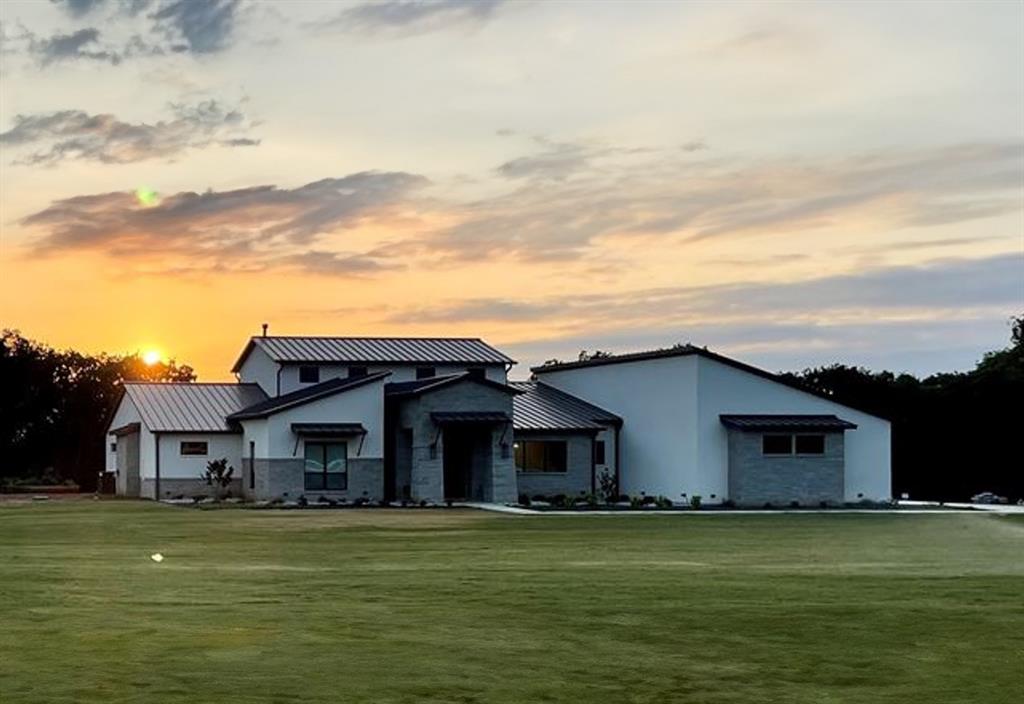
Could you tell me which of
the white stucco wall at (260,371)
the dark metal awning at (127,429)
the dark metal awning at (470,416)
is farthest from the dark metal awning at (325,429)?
the dark metal awning at (127,429)

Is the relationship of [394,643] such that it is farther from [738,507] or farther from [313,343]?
[313,343]

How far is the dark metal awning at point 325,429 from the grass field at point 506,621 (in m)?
26.1

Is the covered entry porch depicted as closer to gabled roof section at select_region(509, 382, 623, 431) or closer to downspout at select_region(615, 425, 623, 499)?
gabled roof section at select_region(509, 382, 623, 431)

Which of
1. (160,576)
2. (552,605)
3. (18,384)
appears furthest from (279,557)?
(18,384)

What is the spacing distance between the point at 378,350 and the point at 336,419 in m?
8.80

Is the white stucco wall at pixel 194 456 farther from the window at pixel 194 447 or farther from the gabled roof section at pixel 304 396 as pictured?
the gabled roof section at pixel 304 396

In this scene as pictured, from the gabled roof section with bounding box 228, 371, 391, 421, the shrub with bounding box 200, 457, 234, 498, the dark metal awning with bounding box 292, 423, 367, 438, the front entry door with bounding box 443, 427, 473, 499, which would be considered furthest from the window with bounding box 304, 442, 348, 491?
the shrub with bounding box 200, 457, 234, 498

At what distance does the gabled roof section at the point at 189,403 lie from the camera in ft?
203

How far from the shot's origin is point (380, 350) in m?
66.1

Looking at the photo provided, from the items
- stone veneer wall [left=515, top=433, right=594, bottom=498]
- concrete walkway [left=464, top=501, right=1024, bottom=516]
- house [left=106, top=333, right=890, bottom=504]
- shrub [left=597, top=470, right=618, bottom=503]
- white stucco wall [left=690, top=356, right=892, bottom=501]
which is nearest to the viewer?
concrete walkway [left=464, top=501, right=1024, bottom=516]

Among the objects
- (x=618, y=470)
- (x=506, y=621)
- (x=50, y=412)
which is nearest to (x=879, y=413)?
(x=618, y=470)

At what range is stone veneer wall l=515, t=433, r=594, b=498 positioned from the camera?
195 ft

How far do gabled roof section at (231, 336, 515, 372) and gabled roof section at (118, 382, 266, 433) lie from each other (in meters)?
2.30

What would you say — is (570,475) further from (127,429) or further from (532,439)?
(127,429)
